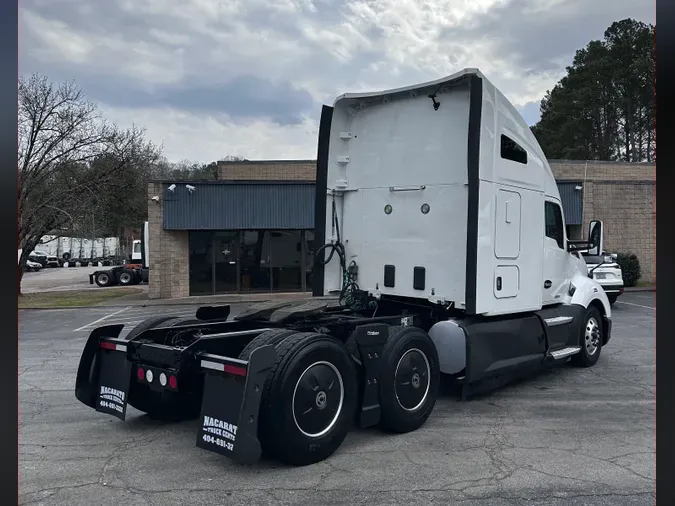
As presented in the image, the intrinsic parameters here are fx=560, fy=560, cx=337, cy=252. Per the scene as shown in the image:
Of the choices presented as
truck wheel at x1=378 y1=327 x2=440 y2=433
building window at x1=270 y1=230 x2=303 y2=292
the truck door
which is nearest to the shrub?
building window at x1=270 y1=230 x2=303 y2=292

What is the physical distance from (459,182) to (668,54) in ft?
18.0

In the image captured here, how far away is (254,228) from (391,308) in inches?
619

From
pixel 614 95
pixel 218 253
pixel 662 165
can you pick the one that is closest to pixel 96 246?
pixel 218 253

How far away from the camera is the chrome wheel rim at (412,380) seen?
5684 millimetres

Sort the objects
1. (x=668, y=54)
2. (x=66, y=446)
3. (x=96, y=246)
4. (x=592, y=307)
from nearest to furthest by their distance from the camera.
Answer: (x=668, y=54) < (x=66, y=446) < (x=592, y=307) < (x=96, y=246)

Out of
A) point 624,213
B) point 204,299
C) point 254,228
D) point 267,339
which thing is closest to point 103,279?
point 204,299

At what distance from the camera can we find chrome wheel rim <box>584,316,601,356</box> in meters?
8.77

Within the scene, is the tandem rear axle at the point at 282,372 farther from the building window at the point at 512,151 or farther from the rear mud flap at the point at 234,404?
the building window at the point at 512,151

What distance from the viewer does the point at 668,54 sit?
130cm

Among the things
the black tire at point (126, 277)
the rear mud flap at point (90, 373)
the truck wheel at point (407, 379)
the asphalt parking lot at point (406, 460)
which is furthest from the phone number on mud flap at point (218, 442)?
the black tire at point (126, 277)

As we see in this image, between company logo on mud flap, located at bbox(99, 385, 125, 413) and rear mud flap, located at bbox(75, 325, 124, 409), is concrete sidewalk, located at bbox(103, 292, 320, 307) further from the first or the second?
company logo on mud flap, located at bbox(99, 385, 125, 413)

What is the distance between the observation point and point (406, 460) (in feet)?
16.3

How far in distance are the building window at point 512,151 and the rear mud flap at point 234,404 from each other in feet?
13.0

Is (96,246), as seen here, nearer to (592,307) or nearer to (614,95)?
(614,95)
